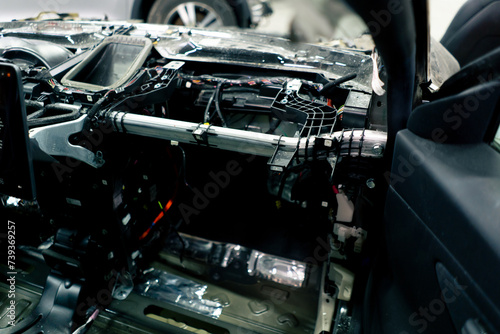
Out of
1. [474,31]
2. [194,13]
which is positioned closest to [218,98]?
[474,31]

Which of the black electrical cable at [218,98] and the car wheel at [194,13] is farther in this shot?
the car wheel at [194,13]

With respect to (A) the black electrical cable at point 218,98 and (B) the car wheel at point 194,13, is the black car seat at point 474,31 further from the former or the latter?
(B) the car wheel at point 194,13

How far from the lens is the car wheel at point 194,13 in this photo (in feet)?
16.4

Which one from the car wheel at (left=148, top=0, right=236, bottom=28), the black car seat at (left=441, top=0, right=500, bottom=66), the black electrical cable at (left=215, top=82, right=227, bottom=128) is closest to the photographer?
the black electrical cable at (left=215, top=82, right=227, bottom=128)

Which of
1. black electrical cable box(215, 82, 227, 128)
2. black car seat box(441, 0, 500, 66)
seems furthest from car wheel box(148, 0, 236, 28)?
black electrical cable box(215, 82, 227, 128)

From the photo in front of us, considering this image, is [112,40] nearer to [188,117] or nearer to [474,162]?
[188,117]

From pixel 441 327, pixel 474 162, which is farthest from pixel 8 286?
pixel 474 162

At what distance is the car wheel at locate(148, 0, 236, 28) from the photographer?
4.99m

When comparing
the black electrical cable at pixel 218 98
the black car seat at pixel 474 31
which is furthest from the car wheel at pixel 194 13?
the black electrical cable at pixel 218 98

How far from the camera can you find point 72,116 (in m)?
1.81

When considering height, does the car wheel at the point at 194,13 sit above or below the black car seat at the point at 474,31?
below

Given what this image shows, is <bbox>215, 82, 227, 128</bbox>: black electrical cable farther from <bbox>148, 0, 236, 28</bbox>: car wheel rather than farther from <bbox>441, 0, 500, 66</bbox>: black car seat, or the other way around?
<bbox>148, 0, 236, 28</bbox>: car wheel

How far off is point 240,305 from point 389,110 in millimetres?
1598

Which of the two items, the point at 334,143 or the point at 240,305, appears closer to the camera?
the point at 334,143
